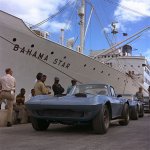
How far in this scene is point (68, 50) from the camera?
753 inches

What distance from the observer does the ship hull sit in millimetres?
16688

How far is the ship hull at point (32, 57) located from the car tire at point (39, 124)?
25.2ft

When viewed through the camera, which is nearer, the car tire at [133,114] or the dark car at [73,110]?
the dark car at [73,110]

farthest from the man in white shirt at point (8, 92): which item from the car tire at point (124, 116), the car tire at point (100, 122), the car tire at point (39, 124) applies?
the car tire at point (124, 116)

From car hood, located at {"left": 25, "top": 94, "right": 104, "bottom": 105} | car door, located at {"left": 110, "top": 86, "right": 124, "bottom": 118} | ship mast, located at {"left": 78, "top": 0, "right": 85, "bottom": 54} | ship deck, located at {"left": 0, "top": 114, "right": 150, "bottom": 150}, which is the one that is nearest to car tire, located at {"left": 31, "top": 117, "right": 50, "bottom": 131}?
ship deck, located at {"left": 0, "top": 114, "right": 150, "bottom": 150}

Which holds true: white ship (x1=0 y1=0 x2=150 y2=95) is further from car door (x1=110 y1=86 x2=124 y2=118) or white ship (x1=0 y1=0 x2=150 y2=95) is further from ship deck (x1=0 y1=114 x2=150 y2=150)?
ship deck (x1=0 y1=114 x2=150 y2=150)

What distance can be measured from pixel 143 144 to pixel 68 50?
1258cm

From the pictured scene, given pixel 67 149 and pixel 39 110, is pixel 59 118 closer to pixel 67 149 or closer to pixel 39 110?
pixel 39 110

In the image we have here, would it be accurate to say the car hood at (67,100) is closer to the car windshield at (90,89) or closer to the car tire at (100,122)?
the car tire at (100,122)

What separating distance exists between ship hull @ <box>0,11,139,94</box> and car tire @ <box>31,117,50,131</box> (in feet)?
25.2

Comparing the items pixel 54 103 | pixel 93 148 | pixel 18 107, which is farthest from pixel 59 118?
pixel 18 107

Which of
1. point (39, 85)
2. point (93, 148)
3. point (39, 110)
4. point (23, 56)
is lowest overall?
point (93, 148)

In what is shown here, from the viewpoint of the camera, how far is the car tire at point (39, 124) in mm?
8895

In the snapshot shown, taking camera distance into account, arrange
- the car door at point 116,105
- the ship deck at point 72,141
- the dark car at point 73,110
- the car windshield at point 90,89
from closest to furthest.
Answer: the ship deck at point 72,141
the dark car at point 73,110
the car door at point 116,105
the car windshield at point 90,89
